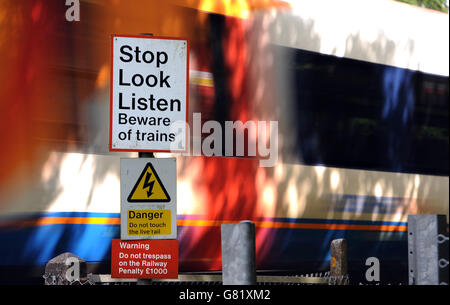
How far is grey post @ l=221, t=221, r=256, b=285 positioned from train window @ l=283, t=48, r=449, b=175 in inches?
191

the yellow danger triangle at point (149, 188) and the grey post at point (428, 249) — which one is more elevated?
the yellow danger triangle at point (149, 188)

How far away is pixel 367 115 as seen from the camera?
11.9 meters

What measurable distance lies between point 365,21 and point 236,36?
2.32 meters

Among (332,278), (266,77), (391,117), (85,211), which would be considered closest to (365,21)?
(391,117)

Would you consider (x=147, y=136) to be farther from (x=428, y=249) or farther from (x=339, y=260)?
(x=339, y=260)

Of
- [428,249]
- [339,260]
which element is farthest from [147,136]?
[339,260]

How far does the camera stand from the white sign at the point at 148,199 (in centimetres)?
593

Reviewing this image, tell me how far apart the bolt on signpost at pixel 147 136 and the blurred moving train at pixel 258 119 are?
2833mm

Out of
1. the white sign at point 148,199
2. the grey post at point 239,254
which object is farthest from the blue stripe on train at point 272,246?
the grey post at point 239,254

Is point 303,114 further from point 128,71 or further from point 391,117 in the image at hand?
point 128,71

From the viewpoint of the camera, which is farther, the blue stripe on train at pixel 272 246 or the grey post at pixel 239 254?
the blue stripe on train at pixel 272 246

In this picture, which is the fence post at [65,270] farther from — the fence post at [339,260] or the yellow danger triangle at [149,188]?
the fence post at [339,260]

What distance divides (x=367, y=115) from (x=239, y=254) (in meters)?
6.42

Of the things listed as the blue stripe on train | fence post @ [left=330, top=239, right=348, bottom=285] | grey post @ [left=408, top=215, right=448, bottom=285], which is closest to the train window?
the blue stripe on train
